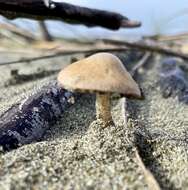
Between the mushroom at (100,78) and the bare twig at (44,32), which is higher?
the mushroom at (100,78)

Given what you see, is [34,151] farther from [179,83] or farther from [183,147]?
[179,83]

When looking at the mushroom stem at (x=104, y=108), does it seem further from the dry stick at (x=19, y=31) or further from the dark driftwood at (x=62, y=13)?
the dry stick at (x=19, y=31)

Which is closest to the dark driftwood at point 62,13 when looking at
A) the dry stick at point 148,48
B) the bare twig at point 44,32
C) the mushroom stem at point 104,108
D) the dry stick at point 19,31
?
the mushroom stem at point 104,108

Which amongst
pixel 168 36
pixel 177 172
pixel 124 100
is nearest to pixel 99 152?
pixel 177 172

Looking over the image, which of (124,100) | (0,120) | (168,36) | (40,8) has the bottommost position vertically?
(168,36)

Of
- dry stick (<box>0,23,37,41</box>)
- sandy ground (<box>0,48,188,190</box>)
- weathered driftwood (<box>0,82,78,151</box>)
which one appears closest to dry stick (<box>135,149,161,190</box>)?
sandy ground (<box>0,48,188,190</box>)

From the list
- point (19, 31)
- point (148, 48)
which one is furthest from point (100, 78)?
point (19, 31)
